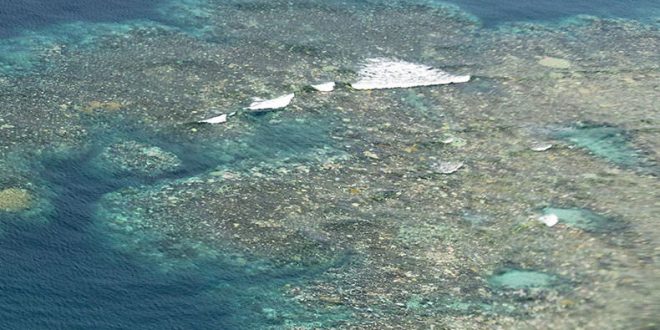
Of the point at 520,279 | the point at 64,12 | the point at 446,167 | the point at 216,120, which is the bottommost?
the point at 520,279

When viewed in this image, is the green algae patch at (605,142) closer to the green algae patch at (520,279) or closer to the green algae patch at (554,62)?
the green algae patch at (554,62)

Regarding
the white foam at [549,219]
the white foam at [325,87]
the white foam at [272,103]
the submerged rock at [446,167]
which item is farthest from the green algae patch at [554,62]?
the white foam at [549,219]

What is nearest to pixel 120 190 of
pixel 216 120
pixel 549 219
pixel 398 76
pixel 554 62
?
pixel 216 120

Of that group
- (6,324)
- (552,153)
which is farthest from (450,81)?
(6,324)

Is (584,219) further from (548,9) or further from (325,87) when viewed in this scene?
(548,9)

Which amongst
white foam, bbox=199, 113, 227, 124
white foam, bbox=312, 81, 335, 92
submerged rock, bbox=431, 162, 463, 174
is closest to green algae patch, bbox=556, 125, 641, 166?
submerged rock, bbox=431, 162, 463, 174
